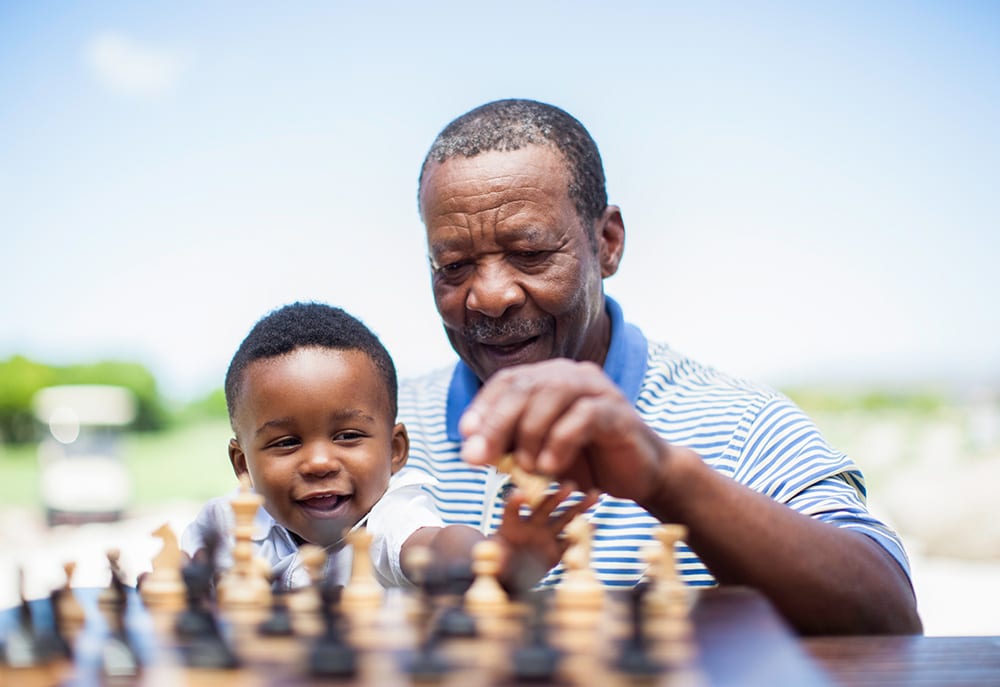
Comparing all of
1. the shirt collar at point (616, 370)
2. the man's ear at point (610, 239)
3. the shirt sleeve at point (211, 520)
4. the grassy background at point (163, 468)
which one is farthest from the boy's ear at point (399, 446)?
the grassy background at point (163, 468)

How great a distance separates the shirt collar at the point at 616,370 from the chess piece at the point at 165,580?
4.12ft

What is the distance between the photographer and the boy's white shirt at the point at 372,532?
2.38 metres

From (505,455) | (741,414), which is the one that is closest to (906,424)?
(741,414)

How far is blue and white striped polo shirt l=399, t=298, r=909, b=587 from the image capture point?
2414 mm

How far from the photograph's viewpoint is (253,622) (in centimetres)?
153

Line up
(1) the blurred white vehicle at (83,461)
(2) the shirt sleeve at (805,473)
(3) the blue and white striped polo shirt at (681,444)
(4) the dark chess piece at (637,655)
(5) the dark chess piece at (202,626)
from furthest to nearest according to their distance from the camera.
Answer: (1) the blurred white vehicle at (83,461), (3) the blue and white striped polo shirt at (681,444), (2) the shirt sleeve at (805,473), (5) the dark chess piece at (202,626), (4) the dark chess piece at (637,655)

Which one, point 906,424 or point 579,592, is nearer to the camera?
point 579,592

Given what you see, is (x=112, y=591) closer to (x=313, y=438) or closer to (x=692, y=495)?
(x=313, y=438)

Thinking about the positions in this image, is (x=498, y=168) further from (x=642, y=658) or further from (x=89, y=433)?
(x=89, y=433)

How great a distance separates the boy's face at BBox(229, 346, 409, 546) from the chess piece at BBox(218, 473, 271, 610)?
1.91 ft

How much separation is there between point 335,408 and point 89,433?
1641 cm

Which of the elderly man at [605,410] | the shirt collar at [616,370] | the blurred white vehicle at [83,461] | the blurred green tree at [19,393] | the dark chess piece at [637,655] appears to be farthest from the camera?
the blurred green tree at [19,393]

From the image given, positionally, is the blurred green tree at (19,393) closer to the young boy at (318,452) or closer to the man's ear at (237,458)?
the man's ear at (237,458)

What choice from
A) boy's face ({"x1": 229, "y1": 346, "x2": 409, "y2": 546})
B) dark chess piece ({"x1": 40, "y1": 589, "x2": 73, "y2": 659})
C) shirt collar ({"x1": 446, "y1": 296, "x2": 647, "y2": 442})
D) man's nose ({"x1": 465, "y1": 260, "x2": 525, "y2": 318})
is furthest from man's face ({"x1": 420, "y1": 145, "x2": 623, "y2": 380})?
dark chess piece ({"x1": 40, "y1": 589, "x2": 73, "y2": 659})
